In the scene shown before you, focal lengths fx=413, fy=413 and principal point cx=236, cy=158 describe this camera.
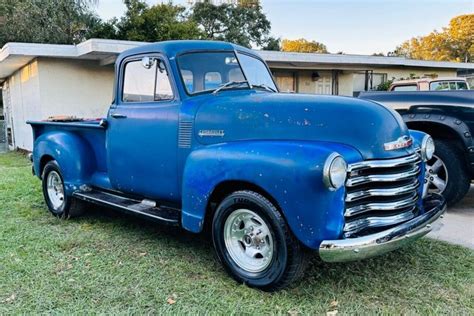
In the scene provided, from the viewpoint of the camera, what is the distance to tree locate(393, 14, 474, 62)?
44.1 m

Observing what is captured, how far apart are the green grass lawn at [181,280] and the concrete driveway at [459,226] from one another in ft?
0.99

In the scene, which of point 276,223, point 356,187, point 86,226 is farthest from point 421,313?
point 86,226

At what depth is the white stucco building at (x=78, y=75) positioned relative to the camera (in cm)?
1095

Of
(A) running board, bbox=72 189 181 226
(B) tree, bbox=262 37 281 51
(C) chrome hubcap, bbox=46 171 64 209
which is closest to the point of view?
(A) running board, bbox=72 189 181 226

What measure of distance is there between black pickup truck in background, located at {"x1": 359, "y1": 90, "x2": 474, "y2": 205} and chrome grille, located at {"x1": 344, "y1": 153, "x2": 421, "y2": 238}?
2178 mm

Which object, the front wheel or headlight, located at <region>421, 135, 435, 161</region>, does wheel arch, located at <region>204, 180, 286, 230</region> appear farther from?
headlight, located at <region>421, 135, 435, 161</region>

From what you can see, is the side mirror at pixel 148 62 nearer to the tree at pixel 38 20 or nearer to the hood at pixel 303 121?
the hood at pixel 303 121

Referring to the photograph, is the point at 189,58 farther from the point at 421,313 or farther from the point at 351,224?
the point at 421,313

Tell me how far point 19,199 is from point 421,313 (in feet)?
19.8

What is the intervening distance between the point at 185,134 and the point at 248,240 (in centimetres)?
116

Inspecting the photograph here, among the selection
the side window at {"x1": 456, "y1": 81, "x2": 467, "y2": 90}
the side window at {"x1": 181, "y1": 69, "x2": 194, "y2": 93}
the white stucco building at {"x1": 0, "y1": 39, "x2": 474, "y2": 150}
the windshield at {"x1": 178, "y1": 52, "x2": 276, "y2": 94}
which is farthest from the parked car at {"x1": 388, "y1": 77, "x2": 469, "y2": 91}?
the side window at {"x1": 181, "y1": 69, "x2": 194, "y2": 93}

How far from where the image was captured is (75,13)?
62.7 feet

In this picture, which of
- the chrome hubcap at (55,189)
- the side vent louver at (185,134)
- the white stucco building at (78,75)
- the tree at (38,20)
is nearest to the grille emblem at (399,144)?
the side vent louver at (185,134)

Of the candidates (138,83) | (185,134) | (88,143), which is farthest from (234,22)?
(185,134)
